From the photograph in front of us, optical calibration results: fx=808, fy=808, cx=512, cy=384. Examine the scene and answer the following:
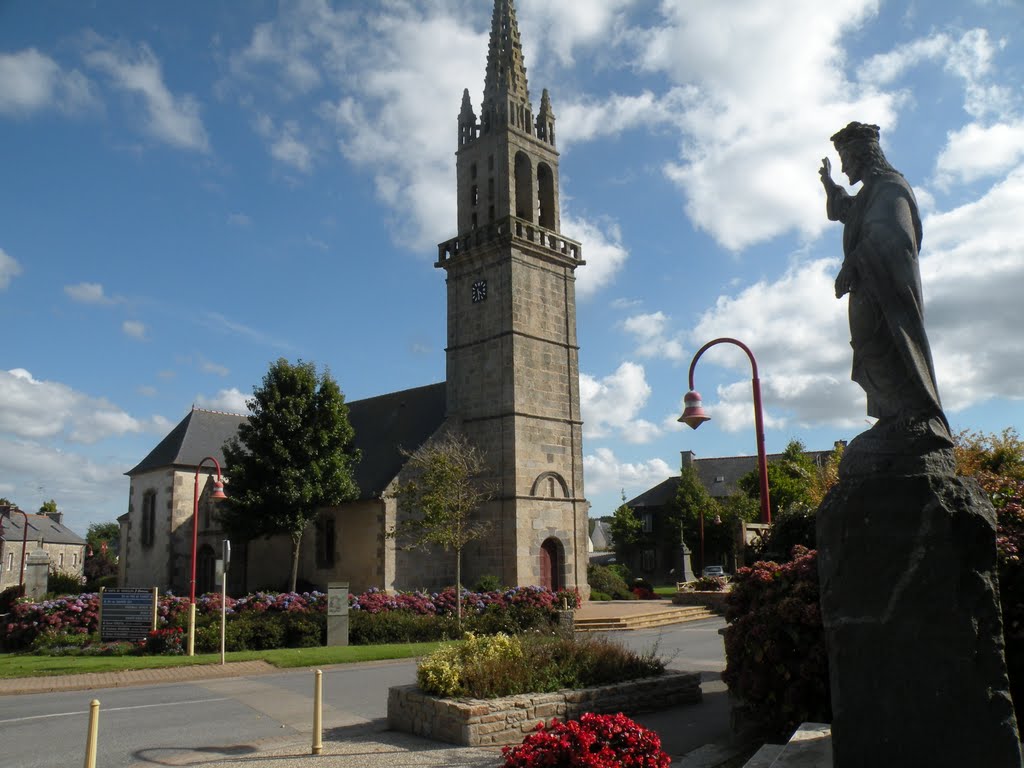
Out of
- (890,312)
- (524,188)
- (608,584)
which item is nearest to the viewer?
(890,312)

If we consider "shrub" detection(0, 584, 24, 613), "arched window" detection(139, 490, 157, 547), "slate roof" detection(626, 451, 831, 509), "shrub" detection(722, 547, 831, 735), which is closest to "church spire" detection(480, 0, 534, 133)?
"arched window" detection(139, 490, 157, 547)

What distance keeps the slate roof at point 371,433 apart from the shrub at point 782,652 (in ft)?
67.4

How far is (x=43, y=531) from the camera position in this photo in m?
60.2

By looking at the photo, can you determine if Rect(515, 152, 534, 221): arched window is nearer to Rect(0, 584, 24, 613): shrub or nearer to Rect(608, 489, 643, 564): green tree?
Rect(0, 584, 24, 613): shrub

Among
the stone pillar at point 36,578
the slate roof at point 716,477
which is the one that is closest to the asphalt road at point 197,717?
the stone pillar at point 36,578

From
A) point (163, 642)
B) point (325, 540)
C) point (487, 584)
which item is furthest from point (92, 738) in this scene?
point (325, 540)

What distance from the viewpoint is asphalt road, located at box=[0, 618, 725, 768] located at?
9016mm

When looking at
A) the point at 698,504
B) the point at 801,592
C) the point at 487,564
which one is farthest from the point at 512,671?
the point at 698,504

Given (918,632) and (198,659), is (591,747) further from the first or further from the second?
(198,659)

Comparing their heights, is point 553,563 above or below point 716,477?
below

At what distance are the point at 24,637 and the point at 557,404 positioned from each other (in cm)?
1820

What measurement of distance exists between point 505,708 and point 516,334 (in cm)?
2079

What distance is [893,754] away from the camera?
15.6 feet

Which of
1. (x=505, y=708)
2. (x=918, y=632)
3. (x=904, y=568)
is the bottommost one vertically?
(x=505, y=708)
